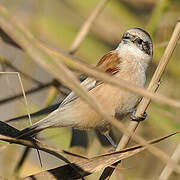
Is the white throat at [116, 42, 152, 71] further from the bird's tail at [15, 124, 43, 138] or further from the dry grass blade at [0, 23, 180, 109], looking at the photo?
the dry grass blade at [0, 23, 180, 109]

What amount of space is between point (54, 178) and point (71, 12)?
2205 mm

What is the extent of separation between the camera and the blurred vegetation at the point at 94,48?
2.78 metres

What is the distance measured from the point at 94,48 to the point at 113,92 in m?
0.53

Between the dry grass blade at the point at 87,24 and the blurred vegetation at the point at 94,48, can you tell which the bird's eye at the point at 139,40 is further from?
the dry grass blade at the point at 87,24

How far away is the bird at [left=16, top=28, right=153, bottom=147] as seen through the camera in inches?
111

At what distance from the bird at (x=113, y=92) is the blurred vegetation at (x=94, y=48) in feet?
0.34

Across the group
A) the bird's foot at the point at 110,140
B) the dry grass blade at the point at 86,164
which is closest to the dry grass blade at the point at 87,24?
the bird's foot at the point at 110,140

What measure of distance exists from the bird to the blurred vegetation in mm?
104

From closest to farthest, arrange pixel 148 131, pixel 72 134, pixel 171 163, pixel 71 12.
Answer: pixel 171 163 < pixel 72 134 < pixel 148 131 < pixel 71 12

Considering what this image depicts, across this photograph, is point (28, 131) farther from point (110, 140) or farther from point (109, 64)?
point (109, 64)

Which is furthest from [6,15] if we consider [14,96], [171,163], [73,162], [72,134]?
[72,134]

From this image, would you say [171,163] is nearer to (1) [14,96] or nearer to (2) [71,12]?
(1) [14,96]

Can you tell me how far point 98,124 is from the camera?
298 cm

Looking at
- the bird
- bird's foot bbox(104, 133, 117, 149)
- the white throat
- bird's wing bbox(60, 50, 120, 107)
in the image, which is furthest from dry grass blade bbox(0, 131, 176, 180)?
the white throat
